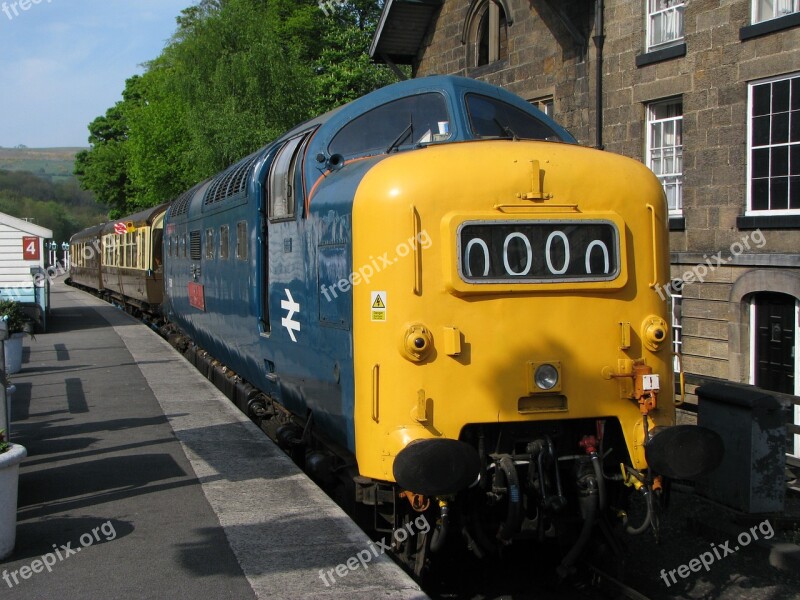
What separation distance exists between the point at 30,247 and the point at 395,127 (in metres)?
16.6

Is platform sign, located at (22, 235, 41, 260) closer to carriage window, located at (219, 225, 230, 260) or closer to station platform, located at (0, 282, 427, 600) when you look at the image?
station platform, located at (0, 282, 427, 600)

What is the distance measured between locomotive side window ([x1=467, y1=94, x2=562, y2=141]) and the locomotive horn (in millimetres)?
2480

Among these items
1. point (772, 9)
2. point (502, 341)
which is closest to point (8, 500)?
point (502, 341)

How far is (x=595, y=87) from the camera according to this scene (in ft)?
51.7

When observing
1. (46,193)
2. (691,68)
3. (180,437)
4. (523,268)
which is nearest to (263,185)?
(180,437)

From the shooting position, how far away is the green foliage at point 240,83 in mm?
27375

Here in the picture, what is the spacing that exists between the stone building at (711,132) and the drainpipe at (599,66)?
0.03 m

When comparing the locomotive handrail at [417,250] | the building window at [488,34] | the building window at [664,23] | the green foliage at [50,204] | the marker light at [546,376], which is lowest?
the marker light at [546,376]

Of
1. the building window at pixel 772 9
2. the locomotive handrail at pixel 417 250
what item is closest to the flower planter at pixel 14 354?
the locomotive handrail at pixel 417 250

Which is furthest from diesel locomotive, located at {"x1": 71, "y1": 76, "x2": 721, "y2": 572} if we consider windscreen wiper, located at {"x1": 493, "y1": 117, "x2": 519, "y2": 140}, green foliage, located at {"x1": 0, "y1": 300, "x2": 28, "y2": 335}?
green foliage, located at {"x1": 0, "y1": 300, "x2": 28, "y2": 335}

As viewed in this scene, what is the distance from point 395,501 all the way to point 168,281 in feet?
39.6

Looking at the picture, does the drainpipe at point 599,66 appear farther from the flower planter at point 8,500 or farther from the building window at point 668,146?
the flower planter at point 8,500

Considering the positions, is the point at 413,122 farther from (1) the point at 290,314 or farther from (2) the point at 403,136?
(1) the point at 290,314

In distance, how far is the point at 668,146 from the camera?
1474cm
